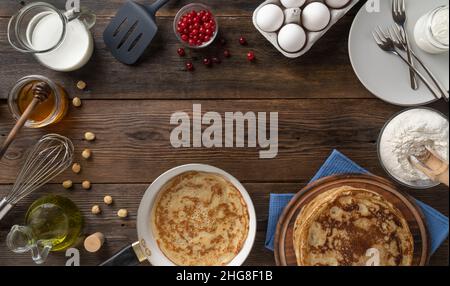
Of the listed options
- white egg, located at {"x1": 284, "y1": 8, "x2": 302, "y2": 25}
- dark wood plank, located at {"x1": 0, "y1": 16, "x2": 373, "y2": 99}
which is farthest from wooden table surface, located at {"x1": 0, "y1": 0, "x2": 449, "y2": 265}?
white egg, located at {"x1": 284, "y1": 8, "x2": 302, "y2": 25}

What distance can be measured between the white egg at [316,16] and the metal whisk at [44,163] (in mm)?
647

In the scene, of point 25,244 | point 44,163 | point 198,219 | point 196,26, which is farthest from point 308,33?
point 25,244

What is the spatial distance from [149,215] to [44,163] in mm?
304

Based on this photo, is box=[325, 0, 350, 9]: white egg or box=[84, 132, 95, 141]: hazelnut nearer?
box=[325, 0, 350, 9]: white egg

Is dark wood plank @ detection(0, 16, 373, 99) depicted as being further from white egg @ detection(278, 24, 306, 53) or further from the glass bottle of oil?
the glass bottle of oil

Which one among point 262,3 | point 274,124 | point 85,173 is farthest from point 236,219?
point 262,3

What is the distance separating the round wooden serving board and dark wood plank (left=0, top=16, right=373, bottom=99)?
0.71 ft

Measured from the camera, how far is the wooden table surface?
116cm

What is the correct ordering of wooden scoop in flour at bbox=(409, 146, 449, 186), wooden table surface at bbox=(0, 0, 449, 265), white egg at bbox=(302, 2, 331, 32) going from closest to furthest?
1. wooden scoop in flour at bbox=(409, 146, 449, 186)
2. white egg at bbox=(302, 2, 331, 32)
3. wooden table surface at bbox=(0, 0, 449, 265)

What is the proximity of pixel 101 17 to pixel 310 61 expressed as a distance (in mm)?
530

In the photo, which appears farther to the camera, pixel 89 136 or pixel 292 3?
pixel 89 136

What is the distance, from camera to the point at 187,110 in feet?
3.86

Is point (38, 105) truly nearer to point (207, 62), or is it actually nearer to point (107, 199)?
point (107, 199)
